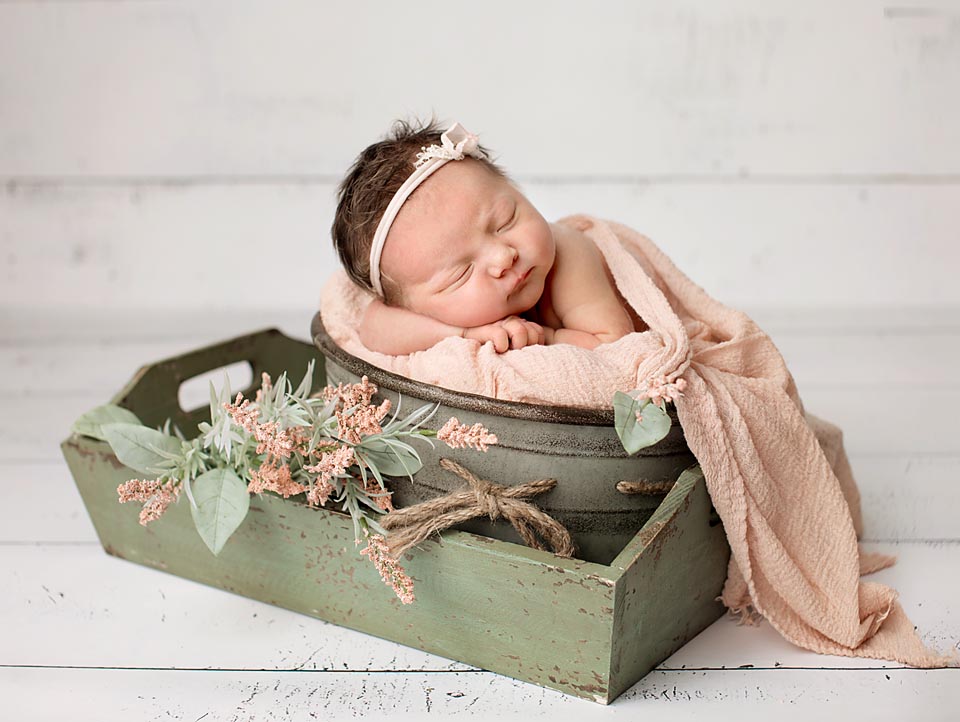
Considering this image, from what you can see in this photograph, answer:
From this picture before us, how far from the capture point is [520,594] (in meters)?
1.16

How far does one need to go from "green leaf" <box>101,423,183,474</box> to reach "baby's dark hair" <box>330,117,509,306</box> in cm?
29

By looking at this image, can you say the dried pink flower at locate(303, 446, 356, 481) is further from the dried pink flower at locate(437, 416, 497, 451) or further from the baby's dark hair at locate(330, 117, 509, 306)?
the baby's dark hair at locate(330, 117, 509, 306)

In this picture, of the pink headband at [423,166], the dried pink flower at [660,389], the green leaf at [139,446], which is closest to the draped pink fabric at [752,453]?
the dried pink flower at [660,389]

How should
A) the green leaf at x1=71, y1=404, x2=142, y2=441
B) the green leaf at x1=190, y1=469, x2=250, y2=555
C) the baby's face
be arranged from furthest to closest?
the green leaf at x1=71, y1=404, x2=142, y2=441 → the baby's face → the green leaf at x1=190, y1=469, x2=250, y2=555

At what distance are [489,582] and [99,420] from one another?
0.57 meters

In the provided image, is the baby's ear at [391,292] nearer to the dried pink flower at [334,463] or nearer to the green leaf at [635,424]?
the dried pink flower at [334,463]

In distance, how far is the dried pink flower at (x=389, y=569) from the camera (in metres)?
1.15

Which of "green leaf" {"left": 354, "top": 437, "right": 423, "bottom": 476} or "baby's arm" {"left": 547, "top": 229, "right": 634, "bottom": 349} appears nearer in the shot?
"green leaf" {"left": 354, "top": 437, "right": 423, "bottom": 476}

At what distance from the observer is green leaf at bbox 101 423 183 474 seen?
1.32m

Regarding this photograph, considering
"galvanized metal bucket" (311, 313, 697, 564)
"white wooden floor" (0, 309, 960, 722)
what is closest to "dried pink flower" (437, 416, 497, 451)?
"galvanized metal bucket" (311, 313, 697, 564)

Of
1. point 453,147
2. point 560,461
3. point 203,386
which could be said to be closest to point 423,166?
point 453,147

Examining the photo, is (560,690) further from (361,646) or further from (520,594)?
(361,646)

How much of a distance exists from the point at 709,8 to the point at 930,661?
1487 millimetres

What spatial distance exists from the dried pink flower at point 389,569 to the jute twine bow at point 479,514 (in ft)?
0.05
